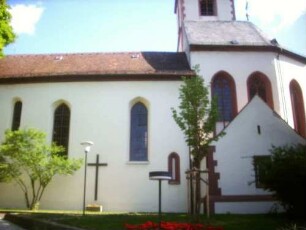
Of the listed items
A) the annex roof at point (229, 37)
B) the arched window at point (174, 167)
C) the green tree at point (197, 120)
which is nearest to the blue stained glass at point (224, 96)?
the annex roof at point (229, 37)

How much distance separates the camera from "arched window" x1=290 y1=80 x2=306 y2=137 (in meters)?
20.0

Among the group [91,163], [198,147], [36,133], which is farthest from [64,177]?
[198,147]

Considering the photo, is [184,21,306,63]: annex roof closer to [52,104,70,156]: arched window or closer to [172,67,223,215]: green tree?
[52,104,70,156]: arched window

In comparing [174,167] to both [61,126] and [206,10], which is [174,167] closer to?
[61,126]

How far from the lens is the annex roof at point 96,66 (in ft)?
64.2

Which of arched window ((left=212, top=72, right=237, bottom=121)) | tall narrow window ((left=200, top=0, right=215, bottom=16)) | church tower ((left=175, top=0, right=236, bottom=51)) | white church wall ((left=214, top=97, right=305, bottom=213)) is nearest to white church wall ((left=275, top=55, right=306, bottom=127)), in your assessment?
arched window ((left=212, top=72, right=237, bottom=121))

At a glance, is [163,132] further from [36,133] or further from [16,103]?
[16,103]

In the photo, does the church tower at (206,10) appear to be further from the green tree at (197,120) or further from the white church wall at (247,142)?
the green tree at (197,120)

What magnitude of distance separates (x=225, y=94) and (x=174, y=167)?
5.40m

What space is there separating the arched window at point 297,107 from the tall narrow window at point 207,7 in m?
9.49

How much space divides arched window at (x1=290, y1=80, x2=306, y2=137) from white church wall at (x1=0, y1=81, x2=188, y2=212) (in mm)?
7158

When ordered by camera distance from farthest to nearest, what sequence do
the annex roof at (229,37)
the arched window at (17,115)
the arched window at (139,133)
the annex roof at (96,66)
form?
the annex roof at (229,37)
the arched window at (17,115)
the annex roof at (96,66)
the arched window at (139,133)

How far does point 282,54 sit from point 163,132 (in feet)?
29.6

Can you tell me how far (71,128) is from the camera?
62.2 feet
